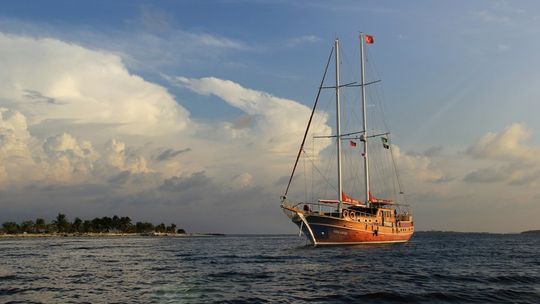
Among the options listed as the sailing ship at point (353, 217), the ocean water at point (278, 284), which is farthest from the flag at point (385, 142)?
the ocean water at point (278, 284)

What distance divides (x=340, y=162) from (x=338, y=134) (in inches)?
201

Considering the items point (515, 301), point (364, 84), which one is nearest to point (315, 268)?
point (515, 301)

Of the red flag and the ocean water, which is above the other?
the red flag

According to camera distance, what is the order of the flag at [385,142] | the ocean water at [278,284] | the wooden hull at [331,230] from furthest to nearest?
the flag at [385,142], the wooden hull at [331,230], the ocean water at [278,284]

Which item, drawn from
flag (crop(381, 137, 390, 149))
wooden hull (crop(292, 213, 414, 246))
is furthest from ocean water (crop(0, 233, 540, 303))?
flag (crop(381, 137, 390, 149))

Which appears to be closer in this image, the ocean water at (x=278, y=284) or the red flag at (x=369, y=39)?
the ocean water at (x=278, y=284)

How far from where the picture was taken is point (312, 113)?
73.9m

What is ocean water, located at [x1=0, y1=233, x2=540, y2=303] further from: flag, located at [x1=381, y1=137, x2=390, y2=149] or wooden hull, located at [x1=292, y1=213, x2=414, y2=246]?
flag, located at [x1=381, y1=137, x2=390, y2=149]

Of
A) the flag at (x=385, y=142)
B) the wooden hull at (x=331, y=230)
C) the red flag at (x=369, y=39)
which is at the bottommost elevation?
the wooden hull at (x=331, y=230)

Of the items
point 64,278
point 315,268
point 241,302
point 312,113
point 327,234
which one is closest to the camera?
point 241,302

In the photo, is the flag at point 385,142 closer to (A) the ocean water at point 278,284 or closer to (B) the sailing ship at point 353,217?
(B) the sailing ship at point 353,217

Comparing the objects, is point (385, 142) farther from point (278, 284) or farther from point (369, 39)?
point (278, 284)

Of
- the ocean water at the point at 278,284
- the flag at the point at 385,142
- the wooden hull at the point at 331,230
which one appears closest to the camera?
the ocean water at the point at 278,284

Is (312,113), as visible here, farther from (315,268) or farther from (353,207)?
(315,268)
